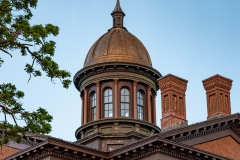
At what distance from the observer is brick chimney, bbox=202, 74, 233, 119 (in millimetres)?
38000

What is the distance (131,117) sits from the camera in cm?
4216

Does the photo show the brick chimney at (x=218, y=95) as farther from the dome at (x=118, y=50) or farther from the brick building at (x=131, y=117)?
the dome at (x=118, y=50)

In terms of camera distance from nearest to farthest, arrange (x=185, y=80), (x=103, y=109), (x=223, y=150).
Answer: (x=223, y=150), (x=185, y=80), (x=103, y=109)

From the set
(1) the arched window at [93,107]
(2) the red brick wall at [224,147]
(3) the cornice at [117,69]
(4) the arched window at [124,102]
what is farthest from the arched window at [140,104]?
(2) the red brick wall at [224,147]

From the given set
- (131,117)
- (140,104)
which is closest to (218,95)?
(131,117)

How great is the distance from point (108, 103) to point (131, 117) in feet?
5.70

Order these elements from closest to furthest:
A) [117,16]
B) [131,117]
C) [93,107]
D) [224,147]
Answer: [224,147] → [131,117] → [93,107] → [117,16]

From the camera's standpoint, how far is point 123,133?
40750mm

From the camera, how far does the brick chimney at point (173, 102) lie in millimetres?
37750

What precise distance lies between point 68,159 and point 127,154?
291 cm

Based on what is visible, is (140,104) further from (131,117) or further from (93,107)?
(93,107)

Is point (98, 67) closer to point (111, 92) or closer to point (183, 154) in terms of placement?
point (111, 92)

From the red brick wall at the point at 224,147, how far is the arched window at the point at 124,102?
761 cm

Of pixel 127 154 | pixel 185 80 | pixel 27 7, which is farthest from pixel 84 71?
pixel 27 7
